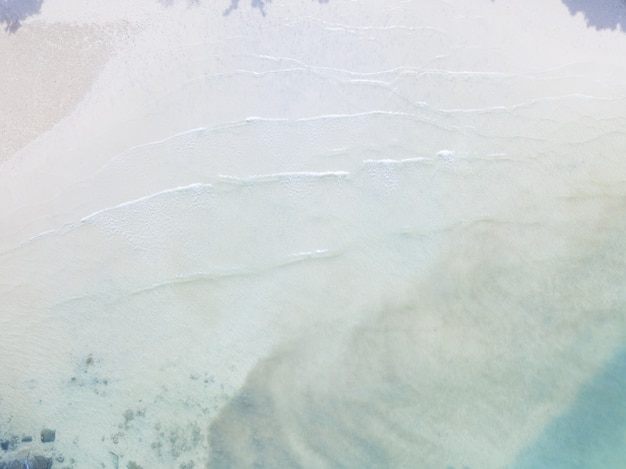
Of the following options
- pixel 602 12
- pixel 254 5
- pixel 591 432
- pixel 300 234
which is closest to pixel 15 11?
pixel 254 5

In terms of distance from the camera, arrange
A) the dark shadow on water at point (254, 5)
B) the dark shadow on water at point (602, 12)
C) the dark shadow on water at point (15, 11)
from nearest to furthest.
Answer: the dark shadow on water at point (15, 11), the dark shadow on water at point (254, 5), the dark shadow on water at point (602, 12)

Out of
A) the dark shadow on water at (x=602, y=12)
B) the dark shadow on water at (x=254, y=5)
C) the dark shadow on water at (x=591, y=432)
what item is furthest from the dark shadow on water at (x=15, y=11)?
the dark shadow on water at (x=591, y=432)

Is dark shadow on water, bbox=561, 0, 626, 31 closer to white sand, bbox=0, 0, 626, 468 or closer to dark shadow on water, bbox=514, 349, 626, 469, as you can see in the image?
white sand, bbox=0, 0, 626, 468

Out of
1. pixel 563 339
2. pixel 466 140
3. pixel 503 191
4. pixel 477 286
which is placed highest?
pixel 466 140

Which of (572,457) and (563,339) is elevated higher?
(563,339)

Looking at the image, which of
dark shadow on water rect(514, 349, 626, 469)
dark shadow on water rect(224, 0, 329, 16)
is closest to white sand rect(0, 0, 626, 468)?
dark shadow on water rect(224, 0, 329, 16)

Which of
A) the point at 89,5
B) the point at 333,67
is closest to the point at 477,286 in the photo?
the point at 333,67

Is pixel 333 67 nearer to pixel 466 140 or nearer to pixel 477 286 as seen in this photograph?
pixel 466 140

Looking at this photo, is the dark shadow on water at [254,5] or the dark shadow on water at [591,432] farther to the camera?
the dark shadow on water at [591,432]

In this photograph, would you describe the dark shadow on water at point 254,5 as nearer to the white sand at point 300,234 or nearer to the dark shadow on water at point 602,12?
the white sand at point 300,234
